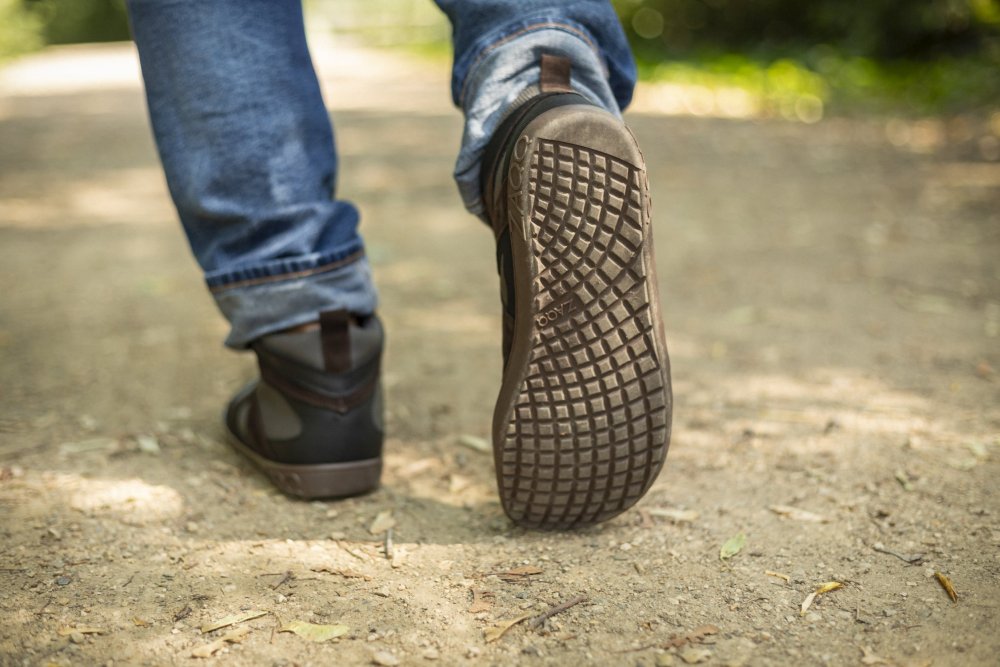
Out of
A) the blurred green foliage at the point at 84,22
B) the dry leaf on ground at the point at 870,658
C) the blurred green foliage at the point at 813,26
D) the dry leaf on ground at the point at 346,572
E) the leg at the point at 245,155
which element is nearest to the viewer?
the dry leaf on ground at the point at 870,658

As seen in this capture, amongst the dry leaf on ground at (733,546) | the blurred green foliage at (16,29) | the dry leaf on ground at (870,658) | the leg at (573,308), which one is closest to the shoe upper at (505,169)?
the leg at (573,308)

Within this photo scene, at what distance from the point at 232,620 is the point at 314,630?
11 cm

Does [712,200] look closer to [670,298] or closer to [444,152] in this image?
[670,298]

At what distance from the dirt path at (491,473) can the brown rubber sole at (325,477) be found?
32 millimetres

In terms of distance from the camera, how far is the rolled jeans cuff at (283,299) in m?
1.37

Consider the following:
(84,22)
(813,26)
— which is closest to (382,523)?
(813,26)

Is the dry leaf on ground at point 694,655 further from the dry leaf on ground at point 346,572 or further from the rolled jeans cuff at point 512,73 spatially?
the rolled jeans cuff at point 512,73

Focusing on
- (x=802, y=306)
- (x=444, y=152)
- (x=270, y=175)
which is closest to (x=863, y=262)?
(x=802, y=306)

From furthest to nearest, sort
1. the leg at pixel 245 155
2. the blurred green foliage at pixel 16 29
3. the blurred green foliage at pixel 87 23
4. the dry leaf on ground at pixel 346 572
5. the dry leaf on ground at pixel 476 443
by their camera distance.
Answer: the blurred green foliage at pixel 87 23 < the blurred green foliage at pixel 16 29 < the dry leaf on ground at pixel 476 443 < the leg at pixel 245 155 < the dry leaf on ground at pixel 346 572

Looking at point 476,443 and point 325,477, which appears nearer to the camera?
point 325,477

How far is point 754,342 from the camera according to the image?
216 cm

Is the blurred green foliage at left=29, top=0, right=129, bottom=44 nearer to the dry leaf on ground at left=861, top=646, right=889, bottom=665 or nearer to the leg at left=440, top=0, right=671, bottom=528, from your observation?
the leg at left=440, top=0, right=671, bottom=528

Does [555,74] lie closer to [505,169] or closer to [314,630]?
[505,169]

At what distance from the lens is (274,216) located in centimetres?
137
